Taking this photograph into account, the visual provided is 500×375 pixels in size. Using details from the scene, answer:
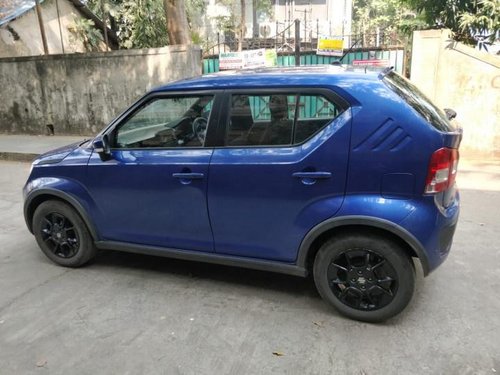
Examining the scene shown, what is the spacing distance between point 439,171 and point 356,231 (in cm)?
66

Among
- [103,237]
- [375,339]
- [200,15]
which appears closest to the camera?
[375,339]

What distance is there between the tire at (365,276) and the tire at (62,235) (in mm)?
2178

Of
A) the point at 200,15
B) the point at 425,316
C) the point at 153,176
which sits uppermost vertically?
the point at 200,15

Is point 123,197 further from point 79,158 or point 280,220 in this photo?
point 280,220

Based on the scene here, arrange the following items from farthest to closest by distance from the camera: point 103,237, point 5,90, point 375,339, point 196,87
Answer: point 5,90 → point 103,237 → point 196,87 → point 375,339

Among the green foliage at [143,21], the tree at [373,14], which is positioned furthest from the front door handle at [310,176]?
the tree at [373,14]

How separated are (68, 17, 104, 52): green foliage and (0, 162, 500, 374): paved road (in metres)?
13.5

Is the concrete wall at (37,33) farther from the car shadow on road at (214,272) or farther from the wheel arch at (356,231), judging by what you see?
the wheel arch at (356,231)

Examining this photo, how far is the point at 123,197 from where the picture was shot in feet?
12.5

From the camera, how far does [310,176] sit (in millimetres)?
3100

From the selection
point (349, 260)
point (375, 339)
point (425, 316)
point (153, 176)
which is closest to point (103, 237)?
point (153, 176)

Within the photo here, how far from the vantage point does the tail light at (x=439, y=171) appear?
2.87m

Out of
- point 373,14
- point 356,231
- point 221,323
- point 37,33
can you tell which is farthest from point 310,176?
point 373,14

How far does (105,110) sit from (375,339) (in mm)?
9353
